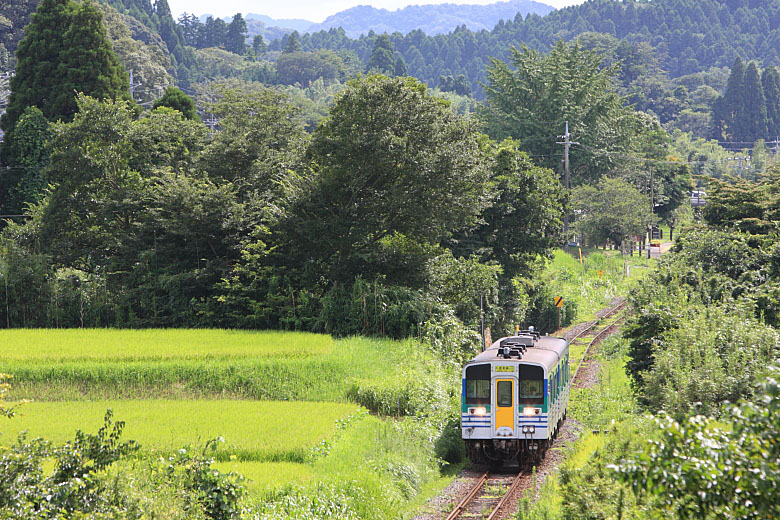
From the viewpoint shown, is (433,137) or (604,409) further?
(433,137)

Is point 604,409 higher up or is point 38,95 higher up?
point 38,95

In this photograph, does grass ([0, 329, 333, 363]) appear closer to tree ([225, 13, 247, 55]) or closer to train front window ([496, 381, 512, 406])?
train front window ([496, 381, 512, 406])

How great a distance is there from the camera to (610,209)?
64.2m

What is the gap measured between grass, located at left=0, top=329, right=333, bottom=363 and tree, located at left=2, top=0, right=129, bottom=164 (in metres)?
20.8

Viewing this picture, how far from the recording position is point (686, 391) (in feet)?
58.9

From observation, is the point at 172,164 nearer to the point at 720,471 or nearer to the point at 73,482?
the point at 73,482

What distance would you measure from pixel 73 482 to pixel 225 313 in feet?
59.9

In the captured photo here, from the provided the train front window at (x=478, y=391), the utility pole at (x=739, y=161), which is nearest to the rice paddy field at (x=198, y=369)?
the train front window at (x=478, y=391)

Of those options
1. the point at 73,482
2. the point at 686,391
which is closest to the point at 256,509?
the point at 73,482

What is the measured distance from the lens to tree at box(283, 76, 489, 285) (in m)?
28.7

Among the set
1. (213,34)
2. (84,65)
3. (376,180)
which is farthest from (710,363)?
(213,34)

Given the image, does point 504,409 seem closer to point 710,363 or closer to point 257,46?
point 710,363

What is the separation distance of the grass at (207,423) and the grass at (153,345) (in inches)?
98.4

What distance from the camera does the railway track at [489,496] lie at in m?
16.1
